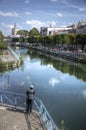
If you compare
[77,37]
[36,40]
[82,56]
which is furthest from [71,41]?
[36,40]

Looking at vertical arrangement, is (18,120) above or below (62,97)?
above

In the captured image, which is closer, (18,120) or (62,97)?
(18,120)

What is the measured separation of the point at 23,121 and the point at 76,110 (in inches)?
299

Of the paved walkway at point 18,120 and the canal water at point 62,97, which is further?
the canal water at point 62,97

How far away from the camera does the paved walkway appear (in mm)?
12007

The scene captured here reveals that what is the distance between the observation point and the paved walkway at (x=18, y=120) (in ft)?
39.4

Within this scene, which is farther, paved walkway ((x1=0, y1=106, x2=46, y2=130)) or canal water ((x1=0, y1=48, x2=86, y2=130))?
canal water ((x1=0, y1=48, x2=86, y2=130))

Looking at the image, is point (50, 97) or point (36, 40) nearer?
point (50, 97)

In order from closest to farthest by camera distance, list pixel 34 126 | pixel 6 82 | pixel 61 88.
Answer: pixel 34 126 < pixel 61 88 < pixel 6 82

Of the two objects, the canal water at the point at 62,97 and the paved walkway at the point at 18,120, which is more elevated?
the paved walkway at the point at 18,120

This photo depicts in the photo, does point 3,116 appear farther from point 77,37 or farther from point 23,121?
point 77,37

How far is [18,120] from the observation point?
1280cm

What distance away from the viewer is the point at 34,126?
12.2 m

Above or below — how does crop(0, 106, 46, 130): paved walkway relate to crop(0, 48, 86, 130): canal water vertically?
above
